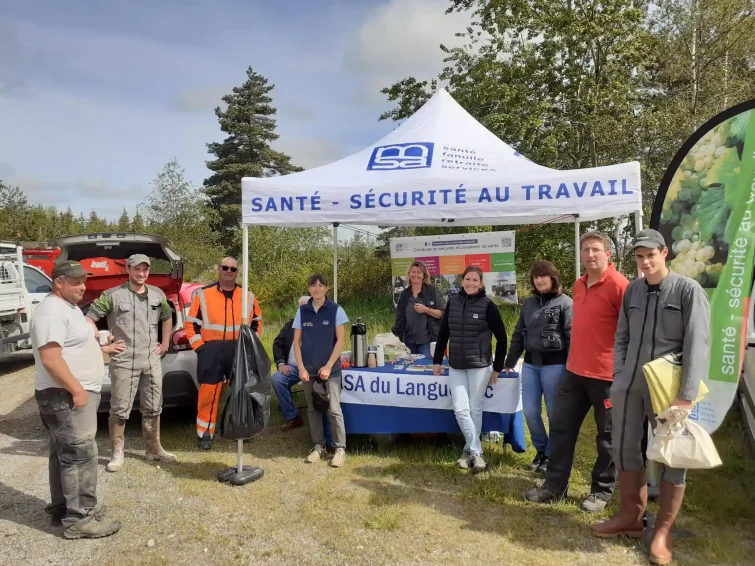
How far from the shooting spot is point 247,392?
12.0ft

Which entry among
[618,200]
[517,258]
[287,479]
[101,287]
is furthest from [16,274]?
[517,258]

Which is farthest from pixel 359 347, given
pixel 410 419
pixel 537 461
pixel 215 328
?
pixel 537 461

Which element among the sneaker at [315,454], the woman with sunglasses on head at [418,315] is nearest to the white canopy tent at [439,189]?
the woman with sunglasses on head at [418,315]

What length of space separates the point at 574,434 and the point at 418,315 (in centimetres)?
207

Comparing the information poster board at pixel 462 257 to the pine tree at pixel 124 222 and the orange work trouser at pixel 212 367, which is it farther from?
the pine tree at pixel 124 222

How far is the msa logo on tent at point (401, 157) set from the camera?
463 centimetres

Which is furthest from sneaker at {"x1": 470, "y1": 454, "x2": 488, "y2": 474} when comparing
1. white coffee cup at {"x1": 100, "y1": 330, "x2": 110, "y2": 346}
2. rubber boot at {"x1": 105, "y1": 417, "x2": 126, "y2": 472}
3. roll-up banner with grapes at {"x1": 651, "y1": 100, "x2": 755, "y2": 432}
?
white coffee cup at {"x1": 100, "y1": 330, "x2": 110, "y2": 346}

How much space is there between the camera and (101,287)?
5328 millimetres

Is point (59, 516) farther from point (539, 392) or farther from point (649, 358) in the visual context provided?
point (649, 358)

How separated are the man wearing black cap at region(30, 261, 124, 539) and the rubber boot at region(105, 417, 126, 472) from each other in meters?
→ 0.86

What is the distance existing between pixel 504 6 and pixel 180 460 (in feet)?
42.6

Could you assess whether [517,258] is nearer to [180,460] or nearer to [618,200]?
[618,200]

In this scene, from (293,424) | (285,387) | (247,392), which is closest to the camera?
(247,392)

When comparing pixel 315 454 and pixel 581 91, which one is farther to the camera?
pixel 581 91
